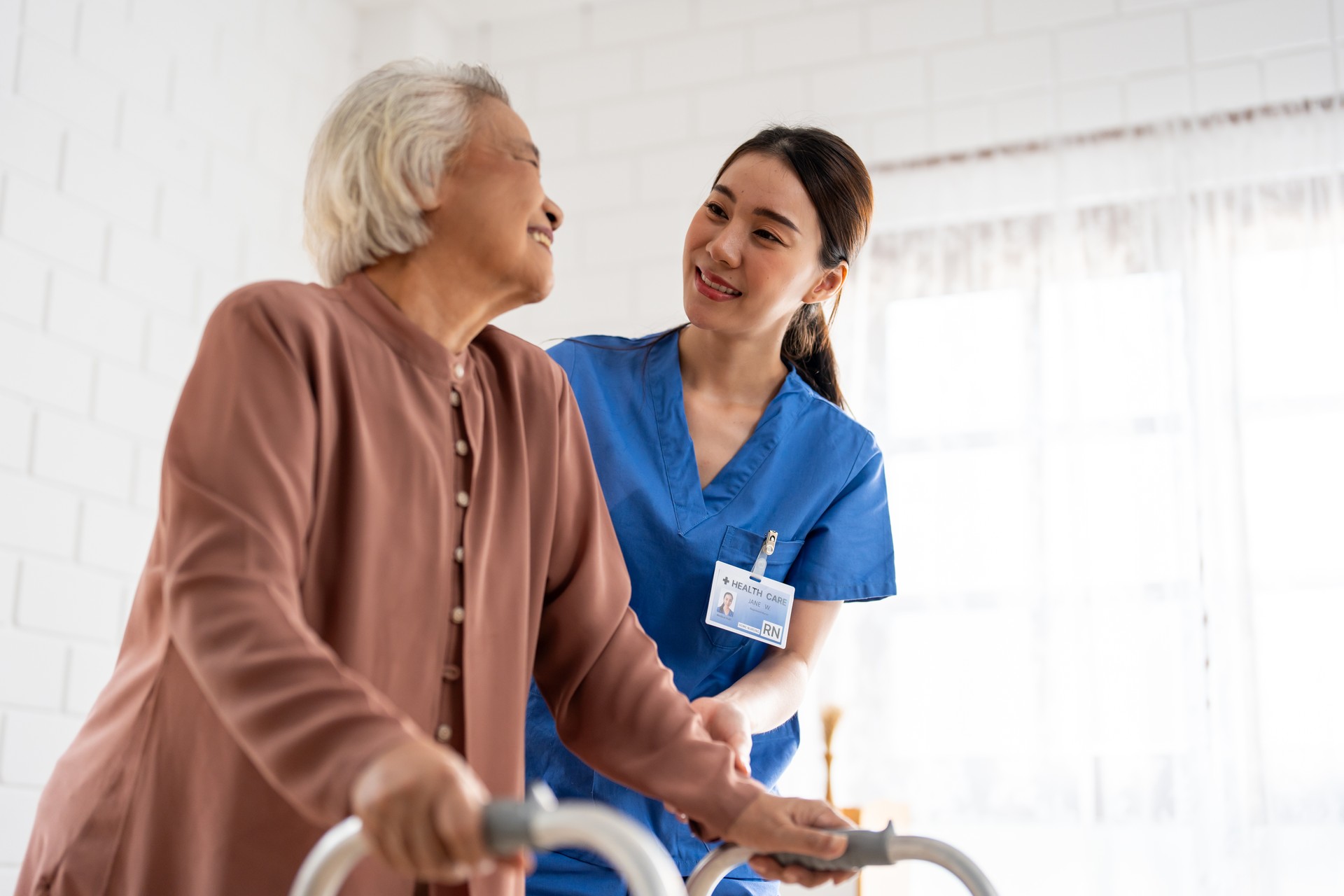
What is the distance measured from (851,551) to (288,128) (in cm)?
268

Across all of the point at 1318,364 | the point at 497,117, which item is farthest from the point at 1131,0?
the point at 497,117

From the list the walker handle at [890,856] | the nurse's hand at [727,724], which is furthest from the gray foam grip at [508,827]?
the nurse's hand at [727,724]

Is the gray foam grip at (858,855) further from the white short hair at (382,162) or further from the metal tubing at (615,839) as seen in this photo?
the white short hair at (382,162)

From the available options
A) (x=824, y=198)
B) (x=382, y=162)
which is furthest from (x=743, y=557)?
(x=382, y=162)

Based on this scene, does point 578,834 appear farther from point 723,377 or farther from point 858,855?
point 723,377

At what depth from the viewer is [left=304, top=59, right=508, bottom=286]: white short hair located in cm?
130

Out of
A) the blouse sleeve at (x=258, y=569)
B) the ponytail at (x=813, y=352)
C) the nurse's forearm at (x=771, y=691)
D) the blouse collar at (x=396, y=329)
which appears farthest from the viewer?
the ponytail at (x=813, y=352)

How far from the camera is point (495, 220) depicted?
132cm

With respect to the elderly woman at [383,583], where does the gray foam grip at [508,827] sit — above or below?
below

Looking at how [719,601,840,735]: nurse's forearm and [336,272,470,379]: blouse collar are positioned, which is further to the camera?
[719,601,840,735]: nurse's forearm

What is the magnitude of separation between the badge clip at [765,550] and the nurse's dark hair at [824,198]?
357mm

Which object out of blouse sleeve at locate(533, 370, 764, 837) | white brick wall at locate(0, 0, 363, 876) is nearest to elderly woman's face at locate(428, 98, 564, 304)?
blouse sleeve at locate(533, 370, 764, 837)

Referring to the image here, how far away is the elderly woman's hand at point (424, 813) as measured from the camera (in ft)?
2.63

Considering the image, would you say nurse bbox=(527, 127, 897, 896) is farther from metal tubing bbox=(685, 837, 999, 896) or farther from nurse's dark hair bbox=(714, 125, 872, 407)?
metal tubing bbox=(685, 837, 999, 896)
